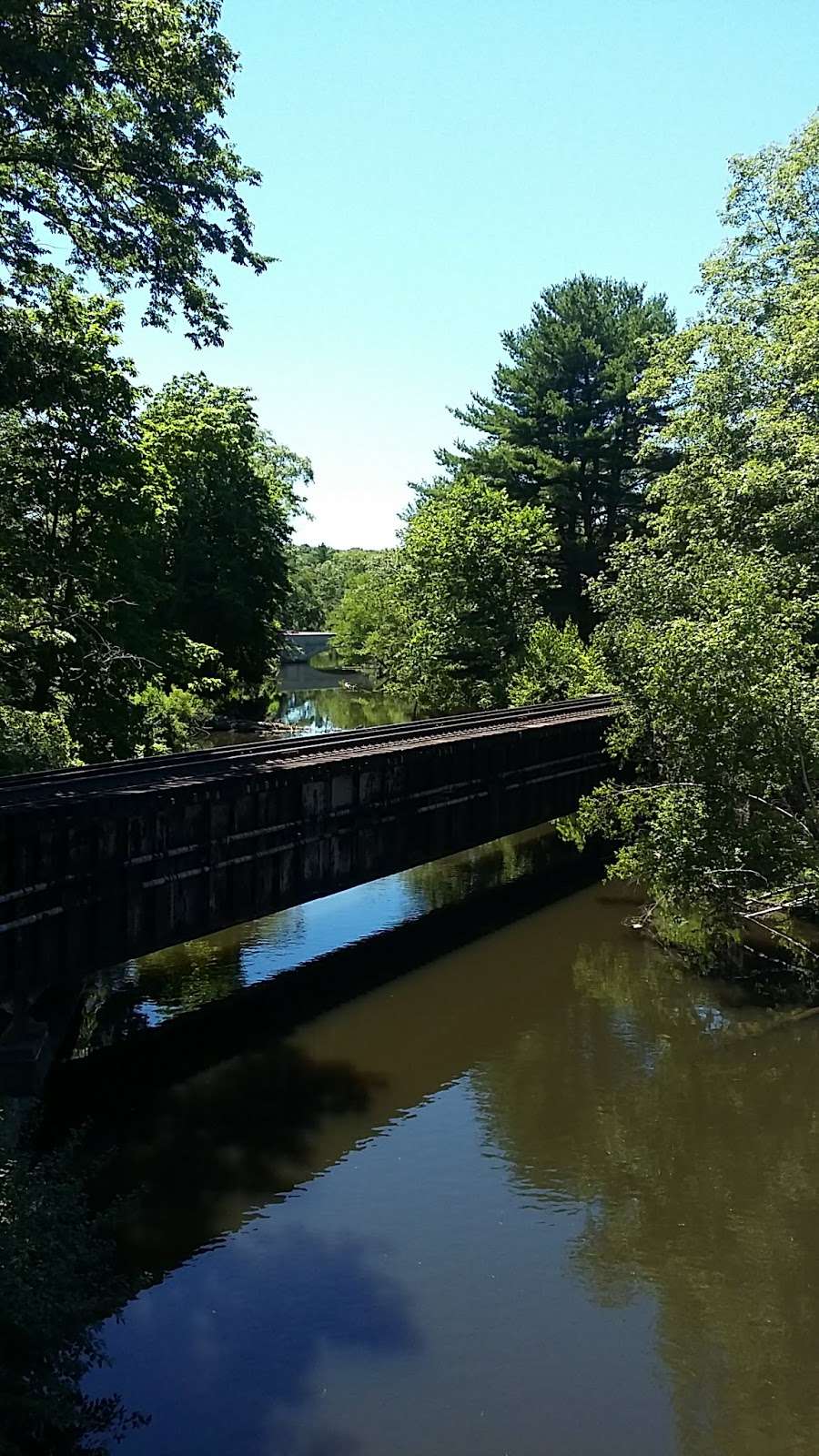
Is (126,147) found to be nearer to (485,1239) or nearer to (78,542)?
(78,542)

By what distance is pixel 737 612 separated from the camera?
18.1 metres

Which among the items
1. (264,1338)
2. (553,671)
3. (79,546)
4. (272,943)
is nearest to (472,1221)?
(264,1338)

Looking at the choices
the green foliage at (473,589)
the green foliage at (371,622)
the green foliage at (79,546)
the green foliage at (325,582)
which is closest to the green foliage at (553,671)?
the green foliage at (473,589)

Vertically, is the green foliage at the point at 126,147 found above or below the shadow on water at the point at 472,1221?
above

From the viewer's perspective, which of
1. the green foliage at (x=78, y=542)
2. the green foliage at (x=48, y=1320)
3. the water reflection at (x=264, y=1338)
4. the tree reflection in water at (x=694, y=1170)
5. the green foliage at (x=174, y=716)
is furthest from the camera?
the green foliage at (x=174, y=716)

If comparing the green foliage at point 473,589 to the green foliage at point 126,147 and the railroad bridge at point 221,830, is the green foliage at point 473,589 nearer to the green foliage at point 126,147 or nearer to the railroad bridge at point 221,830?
the railroad bridge at point 221,830

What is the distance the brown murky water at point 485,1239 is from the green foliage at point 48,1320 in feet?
1.43

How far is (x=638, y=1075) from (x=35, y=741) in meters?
13.0

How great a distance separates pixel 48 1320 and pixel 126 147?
629 inches

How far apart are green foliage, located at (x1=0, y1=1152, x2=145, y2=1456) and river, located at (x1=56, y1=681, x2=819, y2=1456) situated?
1.33 ft

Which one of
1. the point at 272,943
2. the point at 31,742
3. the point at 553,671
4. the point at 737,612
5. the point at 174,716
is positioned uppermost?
the point at 737,612

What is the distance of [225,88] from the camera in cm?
1689

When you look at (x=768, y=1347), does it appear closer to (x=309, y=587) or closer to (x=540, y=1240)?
(x=540, y=1240)

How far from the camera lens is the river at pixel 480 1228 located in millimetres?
8633
